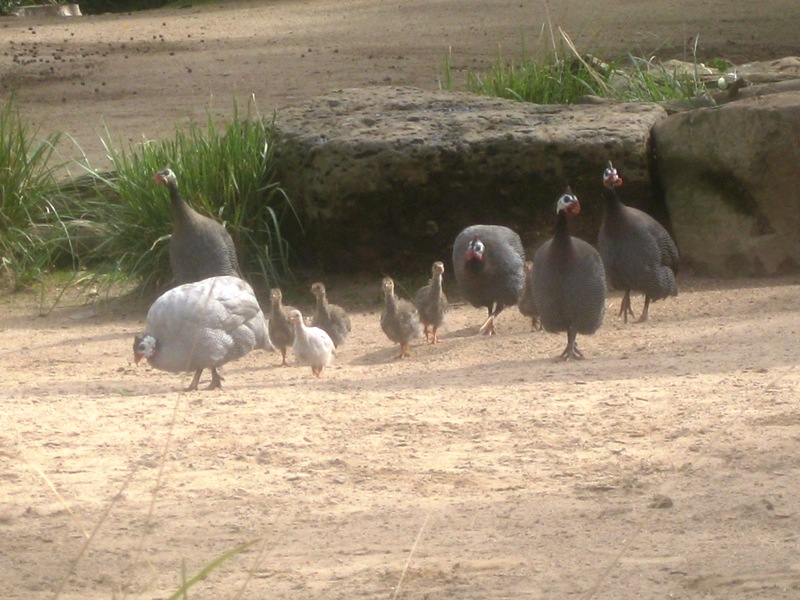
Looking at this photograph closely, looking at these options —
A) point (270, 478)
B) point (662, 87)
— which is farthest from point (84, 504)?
point (662, 87)

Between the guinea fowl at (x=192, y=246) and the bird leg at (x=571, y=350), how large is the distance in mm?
2705

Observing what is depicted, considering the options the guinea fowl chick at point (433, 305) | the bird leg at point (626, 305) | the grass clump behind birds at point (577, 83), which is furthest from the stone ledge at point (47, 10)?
the bird leg at point (626, 305)

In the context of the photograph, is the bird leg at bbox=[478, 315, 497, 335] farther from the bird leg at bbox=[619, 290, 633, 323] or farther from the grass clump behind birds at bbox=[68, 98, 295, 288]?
the grass clump behind birds at bbox=[68, 98, 295, 288]

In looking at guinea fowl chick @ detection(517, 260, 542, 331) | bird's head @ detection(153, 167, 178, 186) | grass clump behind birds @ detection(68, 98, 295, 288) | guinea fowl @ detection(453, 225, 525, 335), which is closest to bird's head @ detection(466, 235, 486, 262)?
guinea fowl @ detection(453, 225, 525, 335)

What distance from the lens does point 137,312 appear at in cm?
1008

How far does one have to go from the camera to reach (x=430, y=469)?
4.63 meters

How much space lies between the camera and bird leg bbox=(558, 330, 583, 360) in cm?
741

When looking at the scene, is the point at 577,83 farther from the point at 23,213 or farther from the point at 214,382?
the point at 214,382

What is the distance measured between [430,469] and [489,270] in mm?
4240

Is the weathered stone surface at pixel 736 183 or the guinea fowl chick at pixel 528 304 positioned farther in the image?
the weathered stone surface at pixel 736 183

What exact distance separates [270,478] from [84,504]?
633 mm

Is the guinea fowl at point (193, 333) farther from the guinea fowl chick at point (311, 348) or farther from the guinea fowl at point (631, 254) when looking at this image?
the guinea fowl at point (631, 254)

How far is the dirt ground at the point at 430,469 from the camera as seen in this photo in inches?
145

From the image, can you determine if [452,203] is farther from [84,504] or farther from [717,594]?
[717,594]
